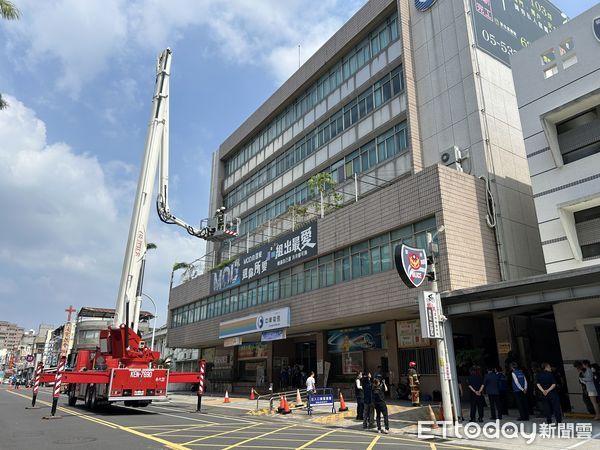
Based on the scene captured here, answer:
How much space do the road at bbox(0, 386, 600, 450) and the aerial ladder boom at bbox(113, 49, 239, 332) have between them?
4.20m

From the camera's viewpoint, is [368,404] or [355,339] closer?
[368,404]

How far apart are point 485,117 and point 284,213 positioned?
56.1 feet

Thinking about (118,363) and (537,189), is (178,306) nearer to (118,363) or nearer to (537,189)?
(118,363)

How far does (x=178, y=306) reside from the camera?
138 feet

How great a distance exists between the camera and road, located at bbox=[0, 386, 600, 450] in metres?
10.2

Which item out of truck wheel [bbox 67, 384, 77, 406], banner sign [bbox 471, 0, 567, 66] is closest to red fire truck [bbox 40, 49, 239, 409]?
truck wheel [bbox 67, 384, 77, 406]

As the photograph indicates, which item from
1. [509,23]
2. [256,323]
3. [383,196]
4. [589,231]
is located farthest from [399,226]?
[509,23]

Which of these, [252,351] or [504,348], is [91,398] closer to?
[504,348]

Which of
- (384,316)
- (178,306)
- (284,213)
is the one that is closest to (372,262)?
(384,316)

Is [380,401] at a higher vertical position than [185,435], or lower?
higher

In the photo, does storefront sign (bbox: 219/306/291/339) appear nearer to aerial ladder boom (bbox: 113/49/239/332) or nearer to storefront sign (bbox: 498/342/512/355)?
aerial ladder boom (bbox: 113/49/239/332)
